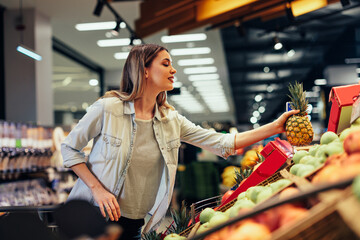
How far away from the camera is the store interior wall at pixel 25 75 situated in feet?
26.1

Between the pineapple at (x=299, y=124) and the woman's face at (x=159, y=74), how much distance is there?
71cm

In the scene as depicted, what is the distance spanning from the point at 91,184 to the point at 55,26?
8.22 m

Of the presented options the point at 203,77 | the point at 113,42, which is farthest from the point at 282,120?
the point at 203,77

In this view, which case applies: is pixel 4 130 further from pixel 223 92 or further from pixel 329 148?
pixel 223 92

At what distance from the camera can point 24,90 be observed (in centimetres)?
798

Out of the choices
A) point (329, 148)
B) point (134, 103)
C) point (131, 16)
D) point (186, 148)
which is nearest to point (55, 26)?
point (131, 16)

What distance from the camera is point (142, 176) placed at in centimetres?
224

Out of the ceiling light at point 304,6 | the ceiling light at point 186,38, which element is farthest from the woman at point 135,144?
the ceiling light at point 186,38

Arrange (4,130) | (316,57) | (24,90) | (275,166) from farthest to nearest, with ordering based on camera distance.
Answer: (316,57)
(24,90)
(4,130)
(275,166)

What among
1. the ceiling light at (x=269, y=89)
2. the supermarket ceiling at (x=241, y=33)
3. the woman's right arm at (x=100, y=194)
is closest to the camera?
the woman's right arm at (x=100, y=194)

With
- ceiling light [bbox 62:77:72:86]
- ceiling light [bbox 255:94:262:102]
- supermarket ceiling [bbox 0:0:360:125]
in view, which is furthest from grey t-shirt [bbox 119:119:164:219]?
ceiling light [bbox 255:94:262:102]

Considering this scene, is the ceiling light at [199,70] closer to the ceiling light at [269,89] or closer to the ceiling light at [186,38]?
the ceiling light at [186,38]

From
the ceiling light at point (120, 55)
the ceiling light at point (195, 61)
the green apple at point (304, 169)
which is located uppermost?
the ceiling light at point (120, 55)

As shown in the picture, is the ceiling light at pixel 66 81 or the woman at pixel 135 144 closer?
the woman at pixel 135 144
